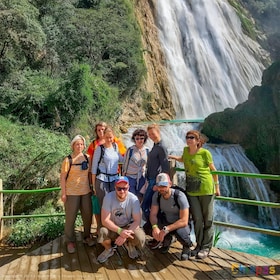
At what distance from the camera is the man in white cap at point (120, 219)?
4.53m

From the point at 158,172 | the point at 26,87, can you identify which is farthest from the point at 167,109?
the point at 158,172

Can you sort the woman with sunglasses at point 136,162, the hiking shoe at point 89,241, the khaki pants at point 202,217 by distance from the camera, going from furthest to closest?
the hiking shoe at point 89,241, the woman with sunglasses at point 136,162, the khaki pants at point 202,217

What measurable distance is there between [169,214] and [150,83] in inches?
735

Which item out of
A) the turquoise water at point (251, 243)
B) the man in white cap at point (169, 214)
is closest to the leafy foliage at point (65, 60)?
the turquoise water at point (251, 243)

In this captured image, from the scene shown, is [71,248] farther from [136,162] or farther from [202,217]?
[202,217]

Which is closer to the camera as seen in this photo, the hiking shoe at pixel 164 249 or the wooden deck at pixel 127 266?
the wooden deck at pixel 127 266

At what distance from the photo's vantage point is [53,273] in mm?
4402

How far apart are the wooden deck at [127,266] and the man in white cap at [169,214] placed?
283 mm

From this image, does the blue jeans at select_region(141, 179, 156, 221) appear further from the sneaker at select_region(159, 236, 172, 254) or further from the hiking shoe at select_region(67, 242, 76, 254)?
the hiking shoe at select_region(67, 242, 76, 254)

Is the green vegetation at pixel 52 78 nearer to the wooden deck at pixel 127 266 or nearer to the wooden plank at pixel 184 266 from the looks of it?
the wooden deck at pixel 127 266

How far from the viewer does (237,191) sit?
46.6ft

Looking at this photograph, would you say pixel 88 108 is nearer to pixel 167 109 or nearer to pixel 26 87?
pixel 26 87

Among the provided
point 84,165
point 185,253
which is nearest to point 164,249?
point 185,253

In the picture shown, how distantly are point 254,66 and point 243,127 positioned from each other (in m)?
14.7
